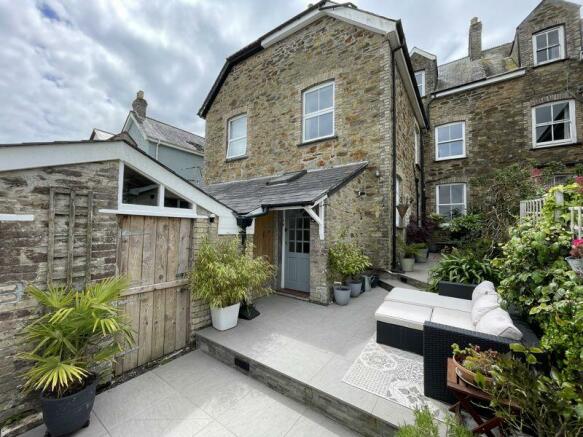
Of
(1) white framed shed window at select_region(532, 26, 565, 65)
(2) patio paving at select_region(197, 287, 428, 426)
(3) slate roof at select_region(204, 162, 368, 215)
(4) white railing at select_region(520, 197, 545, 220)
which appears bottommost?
(2) patio paving at select_region(197, 287, 428, 426)

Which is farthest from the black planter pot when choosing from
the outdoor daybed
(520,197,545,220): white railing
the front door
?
(520,197,545,220): white railing

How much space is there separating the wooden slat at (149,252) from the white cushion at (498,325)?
4798 millimetres

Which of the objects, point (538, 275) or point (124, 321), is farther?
point (124, 321)

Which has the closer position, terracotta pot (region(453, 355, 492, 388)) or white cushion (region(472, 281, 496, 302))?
terracotta pot (region(453, 355, 492, 388))

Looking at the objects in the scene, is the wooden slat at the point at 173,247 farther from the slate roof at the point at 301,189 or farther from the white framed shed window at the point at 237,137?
the white framed shed window at the point at 237,137

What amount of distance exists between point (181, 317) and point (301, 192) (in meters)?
3.82

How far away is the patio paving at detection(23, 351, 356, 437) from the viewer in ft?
8.66

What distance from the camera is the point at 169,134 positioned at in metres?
16.3

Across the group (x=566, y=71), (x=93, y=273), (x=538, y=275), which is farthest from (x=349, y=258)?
(x=566, y=71)

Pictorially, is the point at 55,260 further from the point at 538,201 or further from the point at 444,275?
the point at 538,201

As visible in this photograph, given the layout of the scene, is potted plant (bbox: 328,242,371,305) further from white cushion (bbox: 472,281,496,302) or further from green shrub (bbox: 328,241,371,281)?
white cushion (bbox: 472,281,496,302)

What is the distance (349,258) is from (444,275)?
2225 millimetres

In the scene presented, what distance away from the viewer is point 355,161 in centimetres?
762

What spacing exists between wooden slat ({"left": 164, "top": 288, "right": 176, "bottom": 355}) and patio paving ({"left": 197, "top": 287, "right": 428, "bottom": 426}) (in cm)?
48
